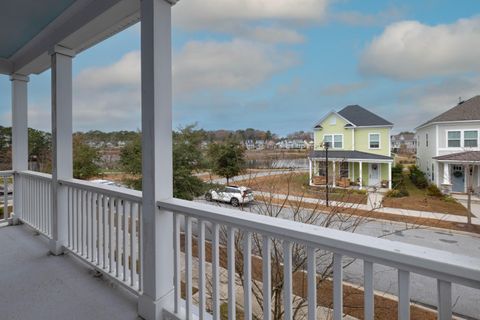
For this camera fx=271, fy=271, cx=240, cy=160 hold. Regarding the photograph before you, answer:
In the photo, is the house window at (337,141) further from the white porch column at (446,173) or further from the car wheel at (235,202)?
the car wheel at (235,202)

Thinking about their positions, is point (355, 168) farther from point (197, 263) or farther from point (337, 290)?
point (197, 263)

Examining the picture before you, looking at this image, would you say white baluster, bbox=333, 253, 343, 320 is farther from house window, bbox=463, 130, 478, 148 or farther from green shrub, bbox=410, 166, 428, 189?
house window, bbox=463, 130, 478, 148

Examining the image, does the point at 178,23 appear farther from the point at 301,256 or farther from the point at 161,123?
the point at 301,256

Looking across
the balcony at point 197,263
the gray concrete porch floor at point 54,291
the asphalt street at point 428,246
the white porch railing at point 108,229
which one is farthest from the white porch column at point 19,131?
the asphalt street at point 428,246

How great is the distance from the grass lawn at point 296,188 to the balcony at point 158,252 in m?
0.31

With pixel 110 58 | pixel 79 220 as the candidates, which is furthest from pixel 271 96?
pixel 79 220

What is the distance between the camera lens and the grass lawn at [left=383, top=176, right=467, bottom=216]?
2.99 ft

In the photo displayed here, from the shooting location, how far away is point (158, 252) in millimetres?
1749

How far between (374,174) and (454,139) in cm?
37

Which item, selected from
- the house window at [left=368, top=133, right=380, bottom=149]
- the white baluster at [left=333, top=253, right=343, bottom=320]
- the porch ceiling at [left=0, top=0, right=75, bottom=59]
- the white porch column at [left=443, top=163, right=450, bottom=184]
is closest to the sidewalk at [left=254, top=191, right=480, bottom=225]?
the white porch column at [left=443, top=163, right=450, bottom=184]

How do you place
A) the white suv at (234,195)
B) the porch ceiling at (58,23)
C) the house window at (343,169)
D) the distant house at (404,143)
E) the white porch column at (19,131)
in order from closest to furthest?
the distant house at (404,143) → the house window at (343,169) → the white suv at (234,195) → the porch ceiling at (58,23) → the white porch column at (19,131)

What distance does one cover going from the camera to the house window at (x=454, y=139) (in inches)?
35.1

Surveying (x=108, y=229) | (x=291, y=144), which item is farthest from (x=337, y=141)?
(x=108, y=229)

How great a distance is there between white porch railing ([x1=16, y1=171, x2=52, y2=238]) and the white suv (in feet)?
7.61
